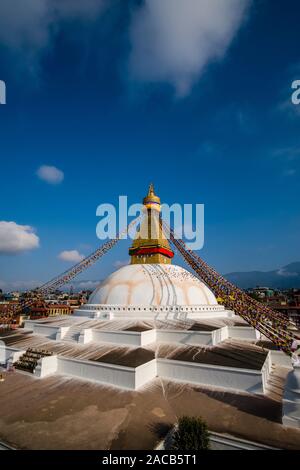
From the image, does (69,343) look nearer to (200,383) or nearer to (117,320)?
(117,320)

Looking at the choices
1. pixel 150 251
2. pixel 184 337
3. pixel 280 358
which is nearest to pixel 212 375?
pixel 184 337

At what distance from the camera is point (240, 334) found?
11469 millimetres

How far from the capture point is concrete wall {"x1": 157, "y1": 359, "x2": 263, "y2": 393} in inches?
296

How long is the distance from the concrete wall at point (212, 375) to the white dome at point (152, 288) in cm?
440

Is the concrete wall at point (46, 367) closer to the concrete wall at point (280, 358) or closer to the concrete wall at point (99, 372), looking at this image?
the concrete wall at point (99, 372)

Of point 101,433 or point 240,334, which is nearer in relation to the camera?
point 101,433

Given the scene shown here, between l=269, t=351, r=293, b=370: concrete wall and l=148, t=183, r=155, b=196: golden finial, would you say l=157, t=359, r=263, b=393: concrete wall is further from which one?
l=148, t=183, r=155, b=196: golden finial

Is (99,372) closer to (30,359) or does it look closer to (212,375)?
(30,359)

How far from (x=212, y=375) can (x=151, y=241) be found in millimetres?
10094

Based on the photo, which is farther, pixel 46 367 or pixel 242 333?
pixel 242 333

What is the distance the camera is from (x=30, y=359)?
1000cm

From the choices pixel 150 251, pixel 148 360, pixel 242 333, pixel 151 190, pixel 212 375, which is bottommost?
pixel 212 375

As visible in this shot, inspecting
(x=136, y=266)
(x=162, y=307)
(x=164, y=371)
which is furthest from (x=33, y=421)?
(x=136, y=266)

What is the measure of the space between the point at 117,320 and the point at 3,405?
236 inches
